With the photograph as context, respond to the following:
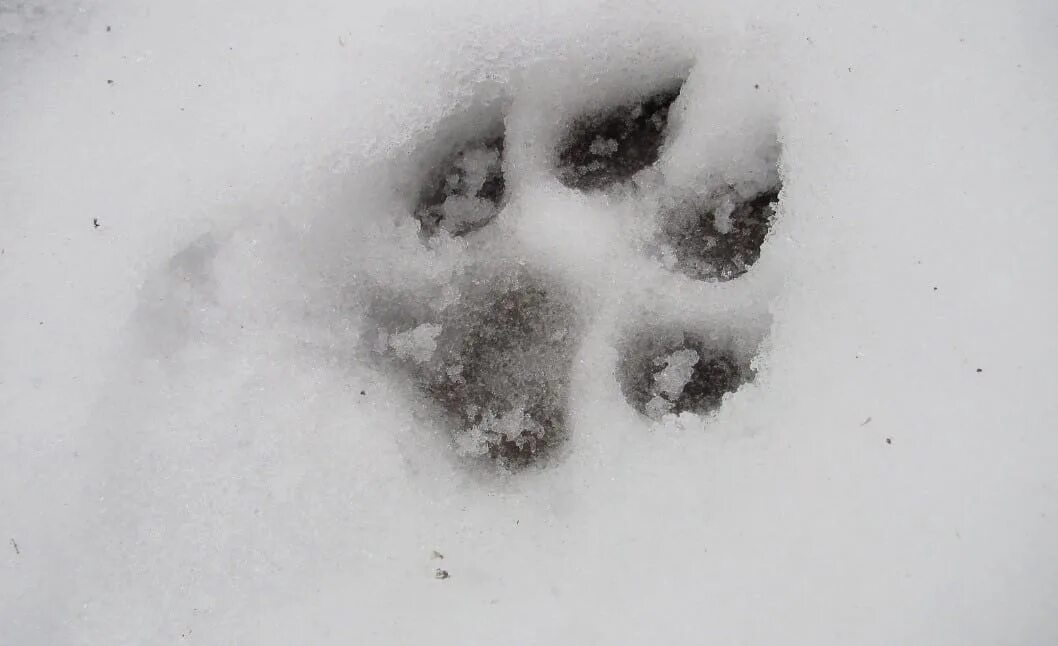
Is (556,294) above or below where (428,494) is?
above

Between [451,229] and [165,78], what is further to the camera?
[451,229]

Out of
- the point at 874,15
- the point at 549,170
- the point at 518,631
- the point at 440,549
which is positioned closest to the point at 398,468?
the point at 440,549

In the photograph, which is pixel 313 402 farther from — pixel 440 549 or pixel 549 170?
pixel 549 170

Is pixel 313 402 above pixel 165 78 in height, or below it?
below
